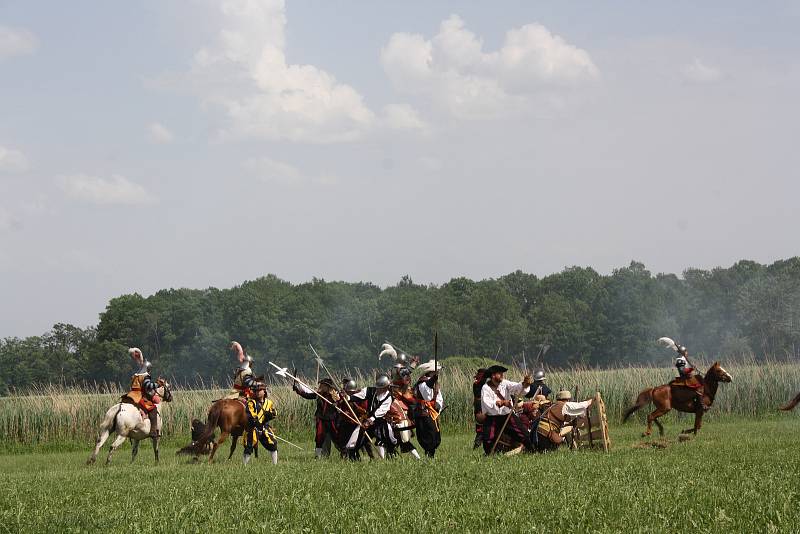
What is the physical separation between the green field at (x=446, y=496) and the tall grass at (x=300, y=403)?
14.0 m

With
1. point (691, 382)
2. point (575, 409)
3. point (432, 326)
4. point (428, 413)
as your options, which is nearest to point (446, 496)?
point (428, 413)

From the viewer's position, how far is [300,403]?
29828mm

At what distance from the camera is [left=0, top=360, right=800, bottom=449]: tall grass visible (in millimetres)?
28984

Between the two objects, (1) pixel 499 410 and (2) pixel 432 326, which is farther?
(2) pixel 432 326

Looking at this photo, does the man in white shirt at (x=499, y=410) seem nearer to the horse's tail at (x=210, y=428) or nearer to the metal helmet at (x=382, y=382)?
the metal helmet at (x=382, y=382)

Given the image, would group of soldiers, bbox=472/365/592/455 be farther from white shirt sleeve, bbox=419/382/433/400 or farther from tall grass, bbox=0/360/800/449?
tall grass, bbox=0/360/800/449

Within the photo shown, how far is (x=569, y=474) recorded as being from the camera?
488 inches

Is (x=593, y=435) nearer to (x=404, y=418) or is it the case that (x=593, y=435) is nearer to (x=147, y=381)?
(x=404, y=418)

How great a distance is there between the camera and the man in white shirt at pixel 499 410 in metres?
16.7

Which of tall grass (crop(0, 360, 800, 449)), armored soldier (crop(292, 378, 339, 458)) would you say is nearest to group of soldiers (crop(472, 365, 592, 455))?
armored soldier (crop(292, 378, 339, 458))

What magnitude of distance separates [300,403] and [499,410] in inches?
552

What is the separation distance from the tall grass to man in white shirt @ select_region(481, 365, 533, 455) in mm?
12336

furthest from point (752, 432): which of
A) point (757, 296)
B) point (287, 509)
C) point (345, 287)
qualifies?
point (345, 287)

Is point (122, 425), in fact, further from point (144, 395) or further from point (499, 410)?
point (499, 410)
